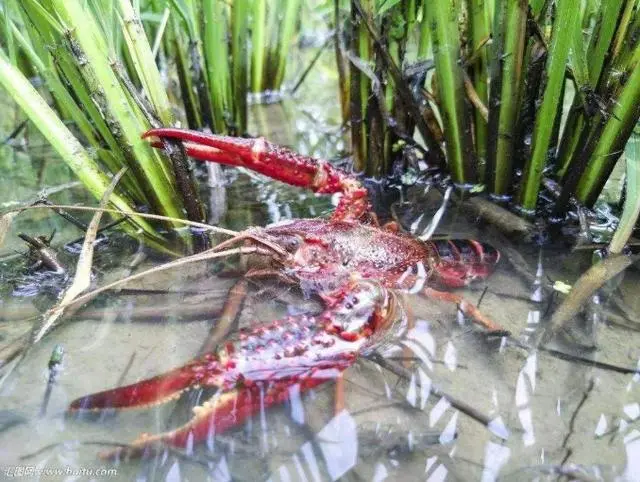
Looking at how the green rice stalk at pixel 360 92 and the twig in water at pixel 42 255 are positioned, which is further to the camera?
the green rice stalk at pixel 360 92

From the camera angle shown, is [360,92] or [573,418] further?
[360,92]

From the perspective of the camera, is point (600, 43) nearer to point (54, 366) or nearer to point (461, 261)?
point (461, 261)

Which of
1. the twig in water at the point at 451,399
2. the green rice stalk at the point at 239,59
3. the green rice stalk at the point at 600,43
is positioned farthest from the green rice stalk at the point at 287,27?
the twig in water at the point at 451,399

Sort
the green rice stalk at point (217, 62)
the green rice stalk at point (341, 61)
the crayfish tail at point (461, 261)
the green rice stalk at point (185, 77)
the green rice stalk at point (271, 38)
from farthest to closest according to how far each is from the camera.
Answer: the green rice stalk at point (271, 38)
the green rice stalk at point (185, 77)
the green rice stalk at point (217, 62)
the green rice stalk at point (341, 61)
the crayfish tail at point (461, 261)

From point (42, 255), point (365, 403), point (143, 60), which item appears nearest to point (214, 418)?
point (365, 403)

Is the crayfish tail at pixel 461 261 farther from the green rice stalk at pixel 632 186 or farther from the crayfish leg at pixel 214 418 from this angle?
the crayfish leg at pixel 214 418

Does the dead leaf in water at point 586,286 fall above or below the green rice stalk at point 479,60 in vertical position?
below

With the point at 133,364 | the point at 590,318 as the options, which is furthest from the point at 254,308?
the point at 590,318
